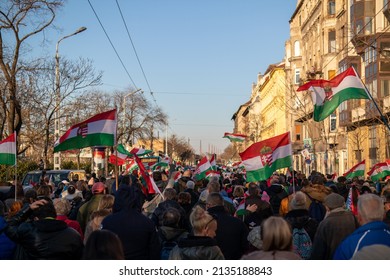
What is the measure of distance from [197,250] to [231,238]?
59.7 inches

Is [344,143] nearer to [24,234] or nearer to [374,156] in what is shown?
[374,156]

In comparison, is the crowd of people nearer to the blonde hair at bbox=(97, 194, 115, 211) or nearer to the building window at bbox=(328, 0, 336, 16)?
the blonde hair at bbox=(97, 194, 115, 211)

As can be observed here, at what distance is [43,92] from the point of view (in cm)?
3303

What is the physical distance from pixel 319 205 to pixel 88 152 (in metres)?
54.1

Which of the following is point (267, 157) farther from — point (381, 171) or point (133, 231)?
point (381, 171)

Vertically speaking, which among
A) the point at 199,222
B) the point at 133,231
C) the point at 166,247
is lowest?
the point at 166,247

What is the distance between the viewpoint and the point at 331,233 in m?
6.52

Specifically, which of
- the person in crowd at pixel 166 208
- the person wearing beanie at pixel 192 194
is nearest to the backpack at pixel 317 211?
the person in crowd at pixel 166 208

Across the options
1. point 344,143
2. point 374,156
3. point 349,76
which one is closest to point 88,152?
point 344,143

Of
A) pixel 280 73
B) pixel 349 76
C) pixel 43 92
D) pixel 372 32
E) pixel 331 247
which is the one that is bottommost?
pixel 331 247

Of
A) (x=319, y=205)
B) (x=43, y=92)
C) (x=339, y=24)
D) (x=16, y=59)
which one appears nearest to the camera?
(x=319, y=205)

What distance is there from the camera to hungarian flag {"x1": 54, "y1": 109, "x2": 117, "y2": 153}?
12422 mm

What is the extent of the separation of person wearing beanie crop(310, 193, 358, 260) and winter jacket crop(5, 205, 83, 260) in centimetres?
242

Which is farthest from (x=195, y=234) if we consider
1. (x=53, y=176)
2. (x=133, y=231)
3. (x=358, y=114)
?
(x=358, y=114)
